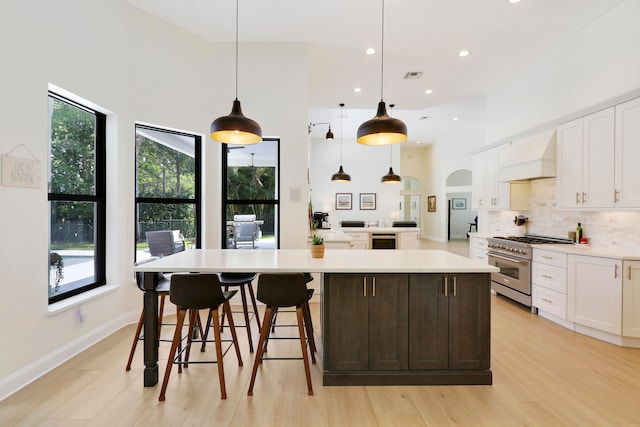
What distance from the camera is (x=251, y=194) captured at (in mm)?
4441

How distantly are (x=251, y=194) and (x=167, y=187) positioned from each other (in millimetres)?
1092

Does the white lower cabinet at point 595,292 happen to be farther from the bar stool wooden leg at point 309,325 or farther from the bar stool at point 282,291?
the bar stool at point 282,291

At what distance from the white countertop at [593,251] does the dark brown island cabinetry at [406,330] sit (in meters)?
1.75

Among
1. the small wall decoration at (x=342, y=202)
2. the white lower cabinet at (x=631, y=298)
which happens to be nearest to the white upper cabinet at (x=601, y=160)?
the white lower cabinet at (x=631, y=298)

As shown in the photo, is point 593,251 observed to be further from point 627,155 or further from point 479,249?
point 479,249

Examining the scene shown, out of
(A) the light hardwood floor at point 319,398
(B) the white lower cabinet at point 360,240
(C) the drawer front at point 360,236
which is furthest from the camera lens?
(C) the drawer front at point 360,236

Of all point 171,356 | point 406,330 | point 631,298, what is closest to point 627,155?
point 631,298

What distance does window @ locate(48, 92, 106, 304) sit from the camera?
9.41ft

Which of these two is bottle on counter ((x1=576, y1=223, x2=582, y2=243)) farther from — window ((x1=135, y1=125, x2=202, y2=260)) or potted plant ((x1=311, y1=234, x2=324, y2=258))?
window ((x1=135, y1=125, x2=202, y2=260))

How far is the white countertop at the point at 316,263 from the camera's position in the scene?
2279 mm

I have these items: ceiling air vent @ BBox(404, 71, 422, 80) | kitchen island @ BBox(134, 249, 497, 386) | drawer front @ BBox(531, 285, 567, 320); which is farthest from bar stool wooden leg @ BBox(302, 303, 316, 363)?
ceiling air vent @ BBox(404, 71, 422, 80)

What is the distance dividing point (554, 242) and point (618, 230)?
2.31ft

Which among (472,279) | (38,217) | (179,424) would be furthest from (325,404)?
(38,217)

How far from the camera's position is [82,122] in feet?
10.5
